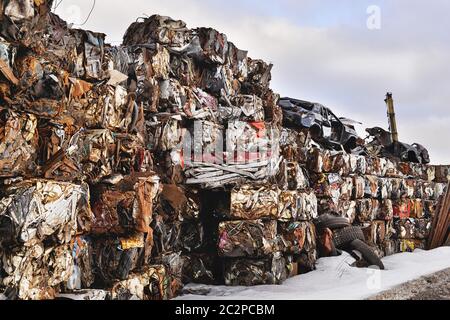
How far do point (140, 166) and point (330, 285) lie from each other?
2499 millimetres

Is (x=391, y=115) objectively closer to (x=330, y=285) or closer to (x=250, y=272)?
(x=330, y=285)

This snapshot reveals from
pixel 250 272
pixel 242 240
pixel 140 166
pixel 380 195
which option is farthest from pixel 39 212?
pixel 380 195

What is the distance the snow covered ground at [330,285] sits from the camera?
4.16 m

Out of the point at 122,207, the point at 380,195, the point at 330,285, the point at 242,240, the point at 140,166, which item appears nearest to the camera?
the point at 122,207

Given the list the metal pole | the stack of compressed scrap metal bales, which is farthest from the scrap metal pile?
the metal pole

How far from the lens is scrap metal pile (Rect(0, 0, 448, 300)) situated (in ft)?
8.57

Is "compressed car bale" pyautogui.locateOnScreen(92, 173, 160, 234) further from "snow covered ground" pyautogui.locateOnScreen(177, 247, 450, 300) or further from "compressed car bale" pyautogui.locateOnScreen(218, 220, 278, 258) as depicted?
"compressed car bale" pyautogui.locateOnScreen(218, 220, 278, 258)

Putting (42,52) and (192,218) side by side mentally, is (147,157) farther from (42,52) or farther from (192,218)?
(42,52)

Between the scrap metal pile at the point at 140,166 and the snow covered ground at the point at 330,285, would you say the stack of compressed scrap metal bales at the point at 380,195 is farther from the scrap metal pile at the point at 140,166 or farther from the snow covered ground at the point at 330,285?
the snow covered ground at the point at 330,285

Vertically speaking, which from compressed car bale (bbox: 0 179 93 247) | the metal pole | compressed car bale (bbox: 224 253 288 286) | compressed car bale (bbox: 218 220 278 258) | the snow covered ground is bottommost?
the snow covered ground

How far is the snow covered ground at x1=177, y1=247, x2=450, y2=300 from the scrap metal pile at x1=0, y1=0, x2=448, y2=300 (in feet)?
0.76

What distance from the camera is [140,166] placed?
398 centimetres

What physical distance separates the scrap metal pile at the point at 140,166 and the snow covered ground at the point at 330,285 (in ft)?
0.76
